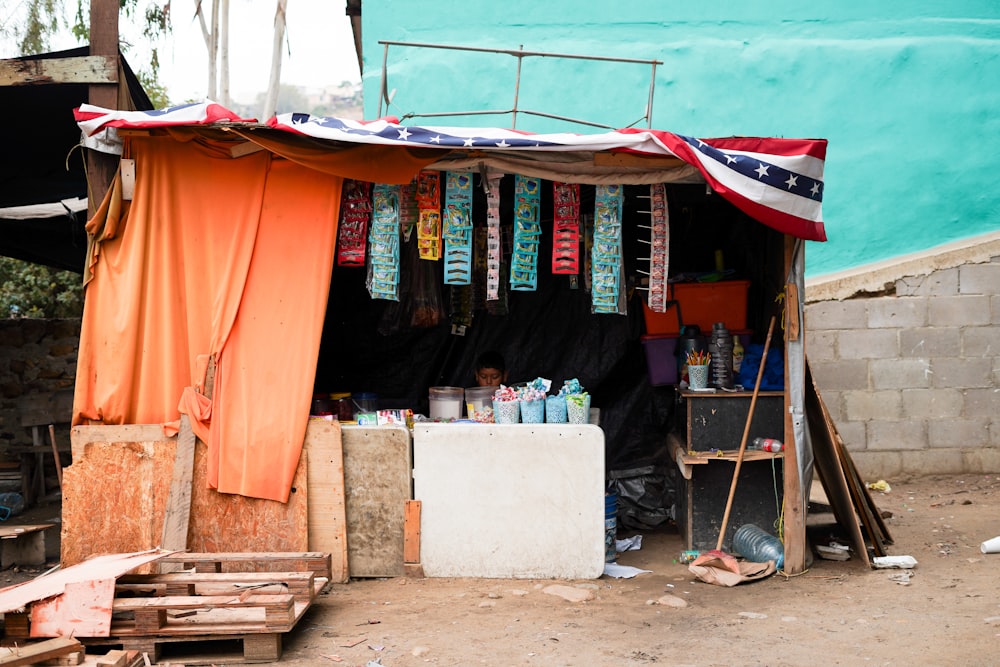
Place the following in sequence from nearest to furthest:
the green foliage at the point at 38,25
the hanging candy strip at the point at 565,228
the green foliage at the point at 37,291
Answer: the hanging candy strip at the point at 565,228 → the green foliage at the point at 37,291 → the green foliage at the point at 38,25

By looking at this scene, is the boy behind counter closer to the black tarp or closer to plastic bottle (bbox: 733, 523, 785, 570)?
the black tarp

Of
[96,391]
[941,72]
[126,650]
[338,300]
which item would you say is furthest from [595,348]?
[941,72]

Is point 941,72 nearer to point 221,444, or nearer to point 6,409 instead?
point 221,444

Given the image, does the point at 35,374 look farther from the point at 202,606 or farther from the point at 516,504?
the point at 516,504

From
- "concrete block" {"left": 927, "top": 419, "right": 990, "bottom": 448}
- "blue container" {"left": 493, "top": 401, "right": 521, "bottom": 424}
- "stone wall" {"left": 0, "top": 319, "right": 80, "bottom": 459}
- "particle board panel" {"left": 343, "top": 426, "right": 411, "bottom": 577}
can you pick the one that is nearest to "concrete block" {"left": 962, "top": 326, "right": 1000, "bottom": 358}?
"concrete block" {"left": 927, "top": 419, "right": 990, "bottom": 448}

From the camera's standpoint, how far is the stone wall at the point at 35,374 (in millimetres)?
9711

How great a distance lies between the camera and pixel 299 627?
5066 mm

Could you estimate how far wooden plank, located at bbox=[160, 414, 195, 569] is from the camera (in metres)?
5.70

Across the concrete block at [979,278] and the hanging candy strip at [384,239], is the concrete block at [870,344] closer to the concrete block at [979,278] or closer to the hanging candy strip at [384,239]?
the concrete block at [979,278]

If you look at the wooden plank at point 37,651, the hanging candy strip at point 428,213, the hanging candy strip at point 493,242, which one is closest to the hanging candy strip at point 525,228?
the hanging candy strip at point 493,242

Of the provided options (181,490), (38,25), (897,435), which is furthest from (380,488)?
(38,25)

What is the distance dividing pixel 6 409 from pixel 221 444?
208 inches

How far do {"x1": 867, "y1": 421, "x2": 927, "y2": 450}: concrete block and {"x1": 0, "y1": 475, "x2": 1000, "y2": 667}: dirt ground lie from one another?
2.44 metres

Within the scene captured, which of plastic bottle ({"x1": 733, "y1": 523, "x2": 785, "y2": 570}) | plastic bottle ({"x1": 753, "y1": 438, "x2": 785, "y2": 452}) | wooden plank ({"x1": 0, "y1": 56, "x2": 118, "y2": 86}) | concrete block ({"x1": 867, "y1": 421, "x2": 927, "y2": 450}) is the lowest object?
plastic bottle ({"x1": 733, "y1": 523, "x2": 785, "y2": 570})
